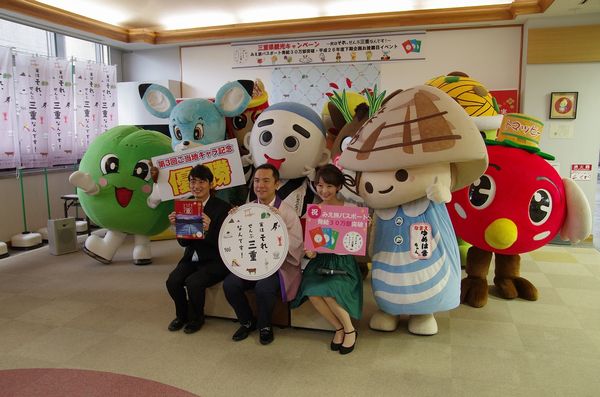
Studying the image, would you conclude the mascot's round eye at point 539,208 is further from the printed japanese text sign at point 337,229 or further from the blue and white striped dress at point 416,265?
the printed japanese text sign at point 337,229

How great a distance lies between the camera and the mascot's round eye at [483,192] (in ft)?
10.1

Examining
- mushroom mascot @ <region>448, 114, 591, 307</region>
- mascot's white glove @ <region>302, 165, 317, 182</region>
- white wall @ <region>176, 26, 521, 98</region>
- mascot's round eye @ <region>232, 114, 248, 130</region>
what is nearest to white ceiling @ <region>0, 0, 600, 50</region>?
white wall @ <region>176, 26, 521, 98</region>

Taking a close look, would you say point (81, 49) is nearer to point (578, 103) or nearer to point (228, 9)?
point (228, 9)

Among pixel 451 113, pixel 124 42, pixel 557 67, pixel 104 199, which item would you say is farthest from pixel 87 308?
pixel 557 67

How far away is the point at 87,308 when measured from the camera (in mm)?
3225

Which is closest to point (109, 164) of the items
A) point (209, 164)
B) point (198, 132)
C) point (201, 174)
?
point (198, 132)

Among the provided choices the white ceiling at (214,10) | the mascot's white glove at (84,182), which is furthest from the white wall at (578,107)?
the mascot's white glove at (84,182)

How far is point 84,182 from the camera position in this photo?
3.75m

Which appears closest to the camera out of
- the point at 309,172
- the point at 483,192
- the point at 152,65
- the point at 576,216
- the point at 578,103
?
the point at 576,216

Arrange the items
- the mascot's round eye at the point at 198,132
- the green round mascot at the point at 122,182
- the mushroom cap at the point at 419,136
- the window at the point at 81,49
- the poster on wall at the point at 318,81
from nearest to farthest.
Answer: the mushroom cap at the point at 419,136 → the mascot's round eye at the point at 198,132 → the green round mascot at the point at 122,182 → the poster on wall at the point at 318,81 → the window at the point at 81,49

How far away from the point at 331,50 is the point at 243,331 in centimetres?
421

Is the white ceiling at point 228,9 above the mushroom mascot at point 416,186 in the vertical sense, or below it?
above

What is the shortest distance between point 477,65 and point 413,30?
34.4 inches

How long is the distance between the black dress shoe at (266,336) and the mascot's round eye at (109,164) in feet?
6.74
